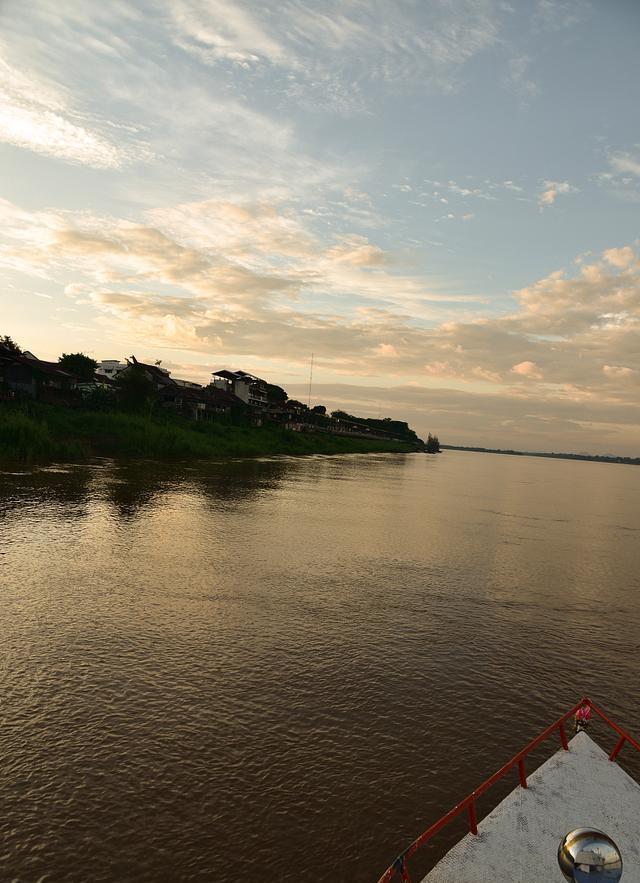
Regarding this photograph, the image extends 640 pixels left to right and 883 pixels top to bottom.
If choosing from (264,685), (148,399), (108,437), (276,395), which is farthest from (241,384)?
(264,685)

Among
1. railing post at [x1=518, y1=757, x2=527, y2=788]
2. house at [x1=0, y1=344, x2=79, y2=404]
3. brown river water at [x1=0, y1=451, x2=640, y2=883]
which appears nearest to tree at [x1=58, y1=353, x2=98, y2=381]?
house at [x1=0, y1=344, x2=79, y2=404]

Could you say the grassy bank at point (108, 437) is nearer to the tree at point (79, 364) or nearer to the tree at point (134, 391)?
the tree at point (134, 391)

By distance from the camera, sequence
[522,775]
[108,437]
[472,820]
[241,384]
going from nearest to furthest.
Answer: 1. [472,820]
2. [522,775]
3. [108,437]
4. [241,384]

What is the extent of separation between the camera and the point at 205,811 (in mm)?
8070

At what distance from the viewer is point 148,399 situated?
84375 millimetres

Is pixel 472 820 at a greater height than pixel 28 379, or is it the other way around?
pixel 28 379

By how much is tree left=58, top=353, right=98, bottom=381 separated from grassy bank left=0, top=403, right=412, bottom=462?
124 feet

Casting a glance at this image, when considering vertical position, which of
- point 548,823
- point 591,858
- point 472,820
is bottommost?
point 548,823

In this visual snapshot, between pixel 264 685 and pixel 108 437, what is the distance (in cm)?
5730

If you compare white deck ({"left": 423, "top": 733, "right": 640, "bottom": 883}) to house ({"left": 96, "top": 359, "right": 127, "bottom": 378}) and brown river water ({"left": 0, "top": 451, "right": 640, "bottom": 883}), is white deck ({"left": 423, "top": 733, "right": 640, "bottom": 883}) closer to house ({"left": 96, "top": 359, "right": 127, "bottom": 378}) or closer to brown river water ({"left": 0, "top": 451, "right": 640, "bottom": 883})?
brown river water ({"left": 0, "top": 451, "right": 640, "bottom": 883})

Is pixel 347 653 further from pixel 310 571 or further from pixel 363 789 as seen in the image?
pixel 310 571

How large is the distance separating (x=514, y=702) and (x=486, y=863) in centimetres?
629

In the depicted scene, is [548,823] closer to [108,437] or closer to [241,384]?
[108,437]

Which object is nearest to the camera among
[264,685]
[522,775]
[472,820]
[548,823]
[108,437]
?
[472,820]
